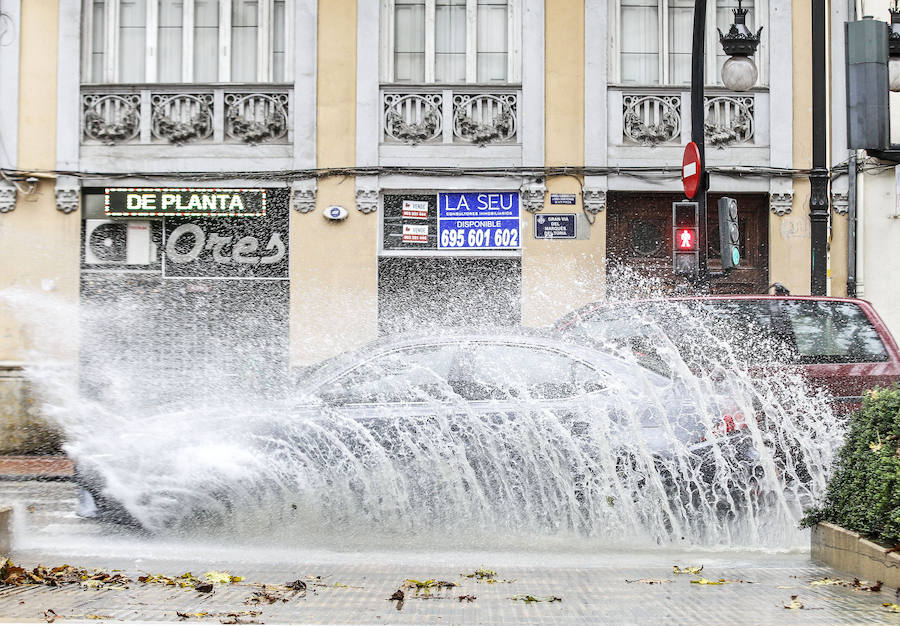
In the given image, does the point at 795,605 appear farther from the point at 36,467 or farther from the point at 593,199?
the point at 593,199

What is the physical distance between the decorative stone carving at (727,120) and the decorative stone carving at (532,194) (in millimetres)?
2951

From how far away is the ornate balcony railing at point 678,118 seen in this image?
15.3 metres

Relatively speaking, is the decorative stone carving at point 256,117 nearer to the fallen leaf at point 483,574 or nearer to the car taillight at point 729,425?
the car taillight at point 729,425

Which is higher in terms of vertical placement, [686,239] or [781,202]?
[781,202]

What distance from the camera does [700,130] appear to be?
11391 millimetres

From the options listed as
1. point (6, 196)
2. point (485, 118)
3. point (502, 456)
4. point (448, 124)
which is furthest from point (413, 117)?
point (502, 456)

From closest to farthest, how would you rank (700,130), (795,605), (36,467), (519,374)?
1. (795,605)
2. (519,374)
3. (36,467)
4. (700,130)

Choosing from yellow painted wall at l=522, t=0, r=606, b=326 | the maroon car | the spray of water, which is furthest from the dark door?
the spray of water

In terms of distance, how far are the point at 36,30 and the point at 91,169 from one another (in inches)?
102

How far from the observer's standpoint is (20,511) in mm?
7867

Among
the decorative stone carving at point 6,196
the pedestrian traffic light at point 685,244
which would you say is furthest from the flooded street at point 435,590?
the decorative stone carving at point 6,196

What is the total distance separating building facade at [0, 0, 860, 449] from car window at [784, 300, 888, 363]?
705 centimetres

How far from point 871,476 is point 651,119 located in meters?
11.0

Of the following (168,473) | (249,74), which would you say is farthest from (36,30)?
(168,473)
